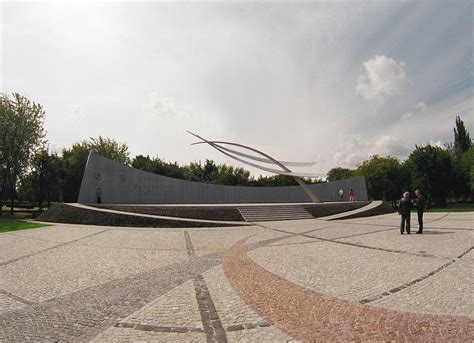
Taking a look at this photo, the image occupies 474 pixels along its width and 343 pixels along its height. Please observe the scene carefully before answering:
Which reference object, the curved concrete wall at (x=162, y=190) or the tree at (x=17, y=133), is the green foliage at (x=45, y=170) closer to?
the tree at (x=17, y=133)

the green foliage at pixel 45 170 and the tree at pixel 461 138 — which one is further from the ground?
the tree at pixel 461 138

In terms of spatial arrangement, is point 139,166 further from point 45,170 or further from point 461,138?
point 461,138

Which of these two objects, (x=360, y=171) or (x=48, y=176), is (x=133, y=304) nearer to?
(x=48, y=176)

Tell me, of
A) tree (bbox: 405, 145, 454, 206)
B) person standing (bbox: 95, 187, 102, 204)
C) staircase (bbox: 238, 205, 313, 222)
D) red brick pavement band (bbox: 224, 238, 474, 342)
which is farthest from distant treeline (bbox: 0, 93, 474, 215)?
red brick pavement band (bbox: 224, 238, 474, 342)

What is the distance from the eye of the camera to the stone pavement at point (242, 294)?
3430 mm

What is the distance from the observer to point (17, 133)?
27953 mm

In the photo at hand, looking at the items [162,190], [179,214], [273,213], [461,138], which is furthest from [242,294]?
[461,138]

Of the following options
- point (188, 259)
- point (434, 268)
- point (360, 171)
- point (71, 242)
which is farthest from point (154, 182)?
point (360, 171)

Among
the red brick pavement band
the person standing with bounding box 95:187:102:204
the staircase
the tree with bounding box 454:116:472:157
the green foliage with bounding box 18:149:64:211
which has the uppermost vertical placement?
the tree with bounding box 454:116:472:157

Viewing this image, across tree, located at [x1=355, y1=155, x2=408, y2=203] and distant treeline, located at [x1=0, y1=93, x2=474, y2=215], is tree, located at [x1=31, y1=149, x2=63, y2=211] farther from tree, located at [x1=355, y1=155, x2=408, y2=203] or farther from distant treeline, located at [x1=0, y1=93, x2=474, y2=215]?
tree, located at [x1=355, y1=155, x2=408, y2=203]

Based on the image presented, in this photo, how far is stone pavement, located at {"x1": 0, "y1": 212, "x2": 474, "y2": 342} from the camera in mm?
3430

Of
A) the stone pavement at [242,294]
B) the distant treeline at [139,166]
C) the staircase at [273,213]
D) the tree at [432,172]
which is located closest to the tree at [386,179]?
the distant treeline at [139,166]

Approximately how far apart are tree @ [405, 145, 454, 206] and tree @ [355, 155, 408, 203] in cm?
694

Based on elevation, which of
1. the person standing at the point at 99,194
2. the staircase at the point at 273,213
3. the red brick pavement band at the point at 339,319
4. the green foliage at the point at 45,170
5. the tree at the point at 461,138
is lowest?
the red brick pavement band at the point at 339,319
